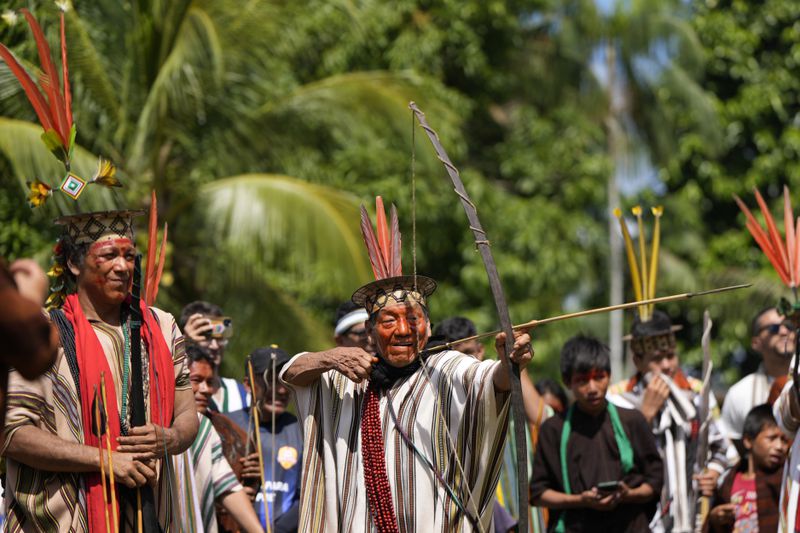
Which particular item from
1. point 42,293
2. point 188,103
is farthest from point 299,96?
point 42,293

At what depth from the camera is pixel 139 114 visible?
13578 mm

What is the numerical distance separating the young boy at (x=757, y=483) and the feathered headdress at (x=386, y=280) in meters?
2.67

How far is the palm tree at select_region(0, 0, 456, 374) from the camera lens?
13.1 meters

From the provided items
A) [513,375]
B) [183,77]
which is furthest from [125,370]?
[183,77]

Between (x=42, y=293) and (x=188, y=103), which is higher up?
(x=188, y=103)

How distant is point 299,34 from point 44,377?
1146 centimetres

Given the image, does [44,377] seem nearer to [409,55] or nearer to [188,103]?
[188,103]

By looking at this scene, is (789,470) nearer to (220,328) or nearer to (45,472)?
(220,328)

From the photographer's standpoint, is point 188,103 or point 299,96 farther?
point 299,96

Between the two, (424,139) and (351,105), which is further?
(424,139)

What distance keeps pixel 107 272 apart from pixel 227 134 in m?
9.17

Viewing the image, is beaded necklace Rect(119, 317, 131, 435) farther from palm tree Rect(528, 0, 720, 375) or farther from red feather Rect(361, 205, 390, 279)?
palm tree Rect(528, 0, 720, 375)

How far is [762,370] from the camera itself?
838 cm

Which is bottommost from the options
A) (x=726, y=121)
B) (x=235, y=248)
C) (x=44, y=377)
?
(x=44, y=377)
